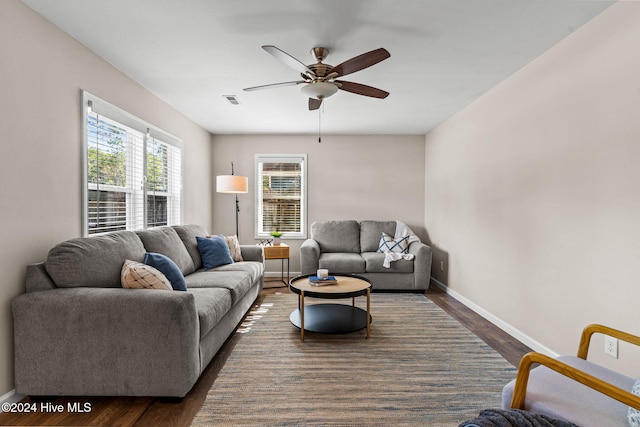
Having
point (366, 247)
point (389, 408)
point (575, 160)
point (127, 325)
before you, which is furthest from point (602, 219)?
point (366, 247)

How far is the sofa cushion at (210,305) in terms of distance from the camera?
223 cm

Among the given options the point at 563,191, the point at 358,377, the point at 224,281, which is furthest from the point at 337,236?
the point at 563,191

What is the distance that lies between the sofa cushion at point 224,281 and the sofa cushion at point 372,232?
2353 millimetres

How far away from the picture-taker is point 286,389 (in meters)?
2.16

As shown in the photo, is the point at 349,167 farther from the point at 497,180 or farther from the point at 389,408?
the point at 389,408

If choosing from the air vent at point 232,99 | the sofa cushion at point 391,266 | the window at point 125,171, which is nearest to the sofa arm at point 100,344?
the window at point 125,171

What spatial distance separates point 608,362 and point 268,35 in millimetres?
3209

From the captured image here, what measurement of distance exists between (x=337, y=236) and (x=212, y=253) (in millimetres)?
2207

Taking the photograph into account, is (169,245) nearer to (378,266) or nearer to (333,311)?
(333,311)

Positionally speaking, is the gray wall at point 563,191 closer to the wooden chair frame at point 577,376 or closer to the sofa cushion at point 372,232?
the wooden chair frame at point 577,376

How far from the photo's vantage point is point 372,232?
534 centimetres

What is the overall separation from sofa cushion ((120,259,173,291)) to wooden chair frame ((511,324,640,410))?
85.2 inches

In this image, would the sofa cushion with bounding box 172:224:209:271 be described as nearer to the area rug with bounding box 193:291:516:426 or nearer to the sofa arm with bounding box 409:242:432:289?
the area rug with bounding box 193:291:516:426

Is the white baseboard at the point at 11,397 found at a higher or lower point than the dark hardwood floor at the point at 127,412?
higher
